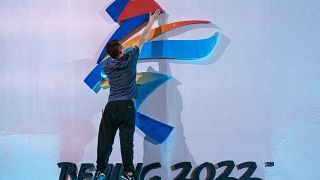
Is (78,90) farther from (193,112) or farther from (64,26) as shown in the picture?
(193,112)

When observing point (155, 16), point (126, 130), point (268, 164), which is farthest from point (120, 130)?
point (268, 164)

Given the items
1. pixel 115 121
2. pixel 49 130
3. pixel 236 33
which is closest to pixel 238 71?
pixel 236 33

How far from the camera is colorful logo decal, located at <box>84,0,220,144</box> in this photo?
372 centimetres

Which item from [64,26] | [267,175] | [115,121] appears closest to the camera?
[115,121]

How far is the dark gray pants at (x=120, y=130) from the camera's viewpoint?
123 inches

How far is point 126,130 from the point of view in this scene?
124 inches

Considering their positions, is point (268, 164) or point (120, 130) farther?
point (268, 164)

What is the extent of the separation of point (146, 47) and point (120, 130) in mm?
1012

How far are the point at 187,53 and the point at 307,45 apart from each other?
121 cm

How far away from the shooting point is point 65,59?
382cm

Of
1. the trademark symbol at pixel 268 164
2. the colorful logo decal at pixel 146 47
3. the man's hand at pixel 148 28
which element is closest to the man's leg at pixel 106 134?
the colorful logo decal at pixel 146 47

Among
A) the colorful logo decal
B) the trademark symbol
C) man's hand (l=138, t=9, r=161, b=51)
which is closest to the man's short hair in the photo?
man's hand (l=138, t=9, r=161, b=51)

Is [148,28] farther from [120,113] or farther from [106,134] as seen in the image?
[106,134]

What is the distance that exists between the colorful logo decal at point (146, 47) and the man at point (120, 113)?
503 millimetres
